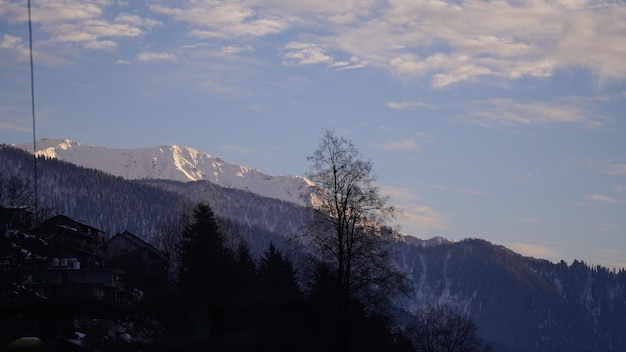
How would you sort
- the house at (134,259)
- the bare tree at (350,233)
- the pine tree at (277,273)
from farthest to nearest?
the house at (134,259)
the pine tree at (277,273)
the bare tree at (350,233)

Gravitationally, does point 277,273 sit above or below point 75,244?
below

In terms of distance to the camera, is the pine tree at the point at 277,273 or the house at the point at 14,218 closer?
the house at the point at 14,218

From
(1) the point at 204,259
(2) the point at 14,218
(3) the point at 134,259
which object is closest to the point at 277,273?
(1) the point at 204,259

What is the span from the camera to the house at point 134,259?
289 ft

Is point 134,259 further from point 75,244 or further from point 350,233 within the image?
point 350,233

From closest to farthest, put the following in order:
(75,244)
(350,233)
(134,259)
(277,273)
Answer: (350,233)
(277,273)
(75,244)
(134,259)

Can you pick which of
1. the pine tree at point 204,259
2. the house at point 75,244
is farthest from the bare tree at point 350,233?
the house at point 75,244

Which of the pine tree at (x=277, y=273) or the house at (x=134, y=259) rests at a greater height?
the house at (x=134, y=259)

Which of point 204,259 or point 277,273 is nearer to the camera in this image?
point 204,259

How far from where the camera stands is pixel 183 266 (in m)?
57.8

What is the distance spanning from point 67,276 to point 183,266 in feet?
96.0

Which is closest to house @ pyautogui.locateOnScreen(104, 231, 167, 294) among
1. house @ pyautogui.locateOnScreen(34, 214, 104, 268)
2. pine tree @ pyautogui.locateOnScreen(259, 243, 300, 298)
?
house @ pyautogui.locateOnScreen(34, 214, 104, 268)

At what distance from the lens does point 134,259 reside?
110 metres

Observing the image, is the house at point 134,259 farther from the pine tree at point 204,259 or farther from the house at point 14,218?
the house at point 14,218
